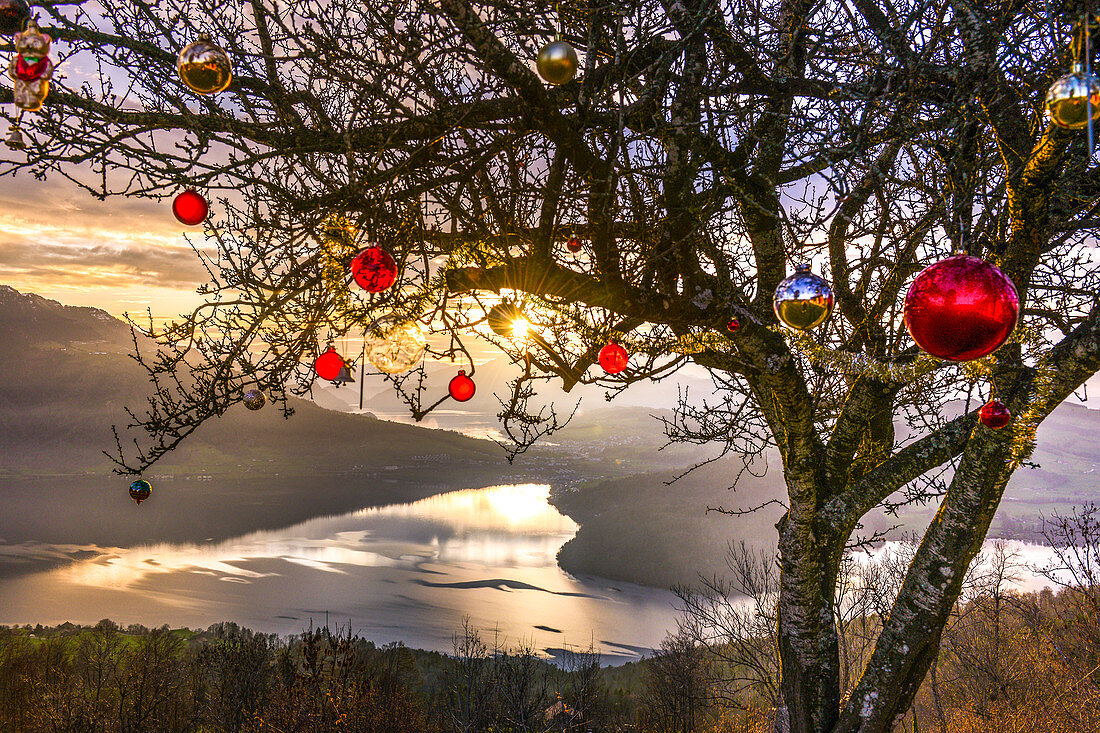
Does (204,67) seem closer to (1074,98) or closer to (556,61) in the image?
(556,61)

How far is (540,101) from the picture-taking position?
7.42 feet

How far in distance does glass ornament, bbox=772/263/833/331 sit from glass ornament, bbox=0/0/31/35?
7.35 feet

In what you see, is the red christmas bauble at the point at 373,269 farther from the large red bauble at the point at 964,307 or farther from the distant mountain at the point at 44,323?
the distant mountain at the point at 44,323

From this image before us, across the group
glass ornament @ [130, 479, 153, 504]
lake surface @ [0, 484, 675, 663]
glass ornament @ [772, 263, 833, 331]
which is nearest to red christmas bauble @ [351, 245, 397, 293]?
glass ornament @ [772, 263, 833, 331]

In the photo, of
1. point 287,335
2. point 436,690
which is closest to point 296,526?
point 436,690

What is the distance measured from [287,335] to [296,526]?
6301cm

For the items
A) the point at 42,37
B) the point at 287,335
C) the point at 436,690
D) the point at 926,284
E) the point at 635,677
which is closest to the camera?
the point at 926,284

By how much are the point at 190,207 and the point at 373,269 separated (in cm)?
73

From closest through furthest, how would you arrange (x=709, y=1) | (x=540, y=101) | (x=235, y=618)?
(x=709, y=1), (x=540, y=101), (x=235, y=618)

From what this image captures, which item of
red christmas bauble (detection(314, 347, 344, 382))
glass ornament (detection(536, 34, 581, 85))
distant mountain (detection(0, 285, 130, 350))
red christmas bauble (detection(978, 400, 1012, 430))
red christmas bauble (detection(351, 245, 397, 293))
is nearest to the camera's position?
glass ornament (detection(536, 34, 581, 85))

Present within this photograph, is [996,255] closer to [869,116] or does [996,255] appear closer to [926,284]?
[869,116]

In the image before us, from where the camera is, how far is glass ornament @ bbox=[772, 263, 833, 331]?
4.75ft

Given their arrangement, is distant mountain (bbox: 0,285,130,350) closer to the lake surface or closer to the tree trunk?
the lake surface

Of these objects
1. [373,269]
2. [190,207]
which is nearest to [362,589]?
[190,207]
